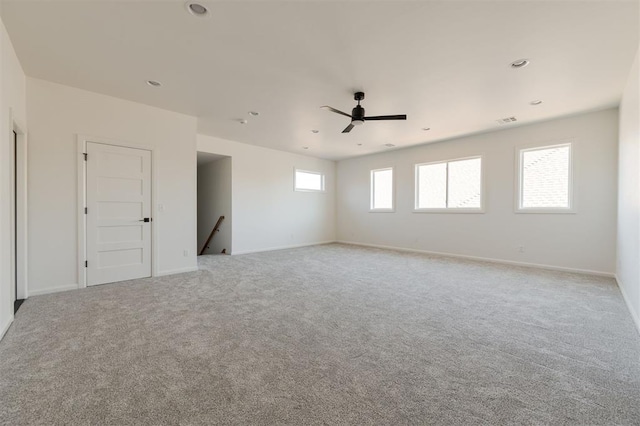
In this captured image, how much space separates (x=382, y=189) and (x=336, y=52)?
18.3ft

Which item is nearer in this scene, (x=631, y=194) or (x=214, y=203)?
(x=631, y=194)

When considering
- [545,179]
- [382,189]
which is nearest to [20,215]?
[382,189]

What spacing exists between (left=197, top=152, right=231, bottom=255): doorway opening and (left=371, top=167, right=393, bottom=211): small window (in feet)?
13.7

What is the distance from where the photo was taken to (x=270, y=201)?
745 cm

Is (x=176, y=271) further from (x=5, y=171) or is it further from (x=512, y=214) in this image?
(x=512, y=214)

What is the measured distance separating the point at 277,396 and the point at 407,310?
6.11 feet

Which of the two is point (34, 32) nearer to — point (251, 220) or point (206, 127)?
point (206, 127)

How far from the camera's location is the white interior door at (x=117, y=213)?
3926 mm

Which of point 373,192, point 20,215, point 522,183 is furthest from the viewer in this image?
point 373,192

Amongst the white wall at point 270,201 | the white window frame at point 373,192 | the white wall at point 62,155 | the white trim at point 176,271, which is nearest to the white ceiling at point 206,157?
the white wall at point 270,201

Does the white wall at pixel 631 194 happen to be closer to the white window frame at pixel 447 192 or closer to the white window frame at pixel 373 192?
the white window frame at pixel 447 192

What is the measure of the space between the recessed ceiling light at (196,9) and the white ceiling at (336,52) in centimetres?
5

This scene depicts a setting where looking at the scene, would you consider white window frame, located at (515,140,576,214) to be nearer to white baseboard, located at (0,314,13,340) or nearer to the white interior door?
the white interior door

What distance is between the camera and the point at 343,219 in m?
9.04
